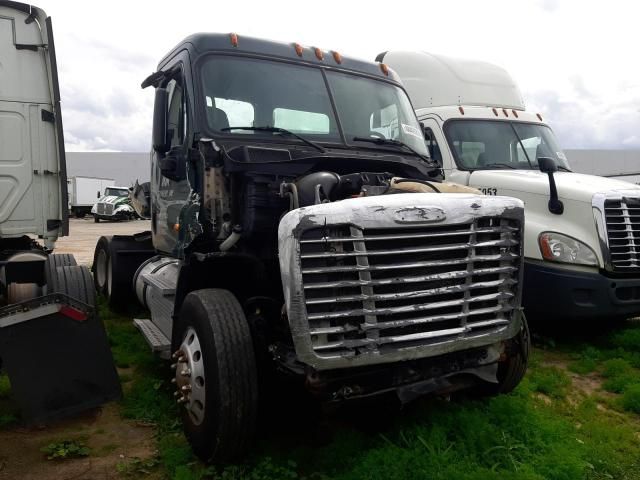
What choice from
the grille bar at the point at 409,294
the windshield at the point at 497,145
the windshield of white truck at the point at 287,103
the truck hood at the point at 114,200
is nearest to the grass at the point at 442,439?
the grille bar at the point at 409,294

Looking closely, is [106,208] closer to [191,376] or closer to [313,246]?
[191,376]

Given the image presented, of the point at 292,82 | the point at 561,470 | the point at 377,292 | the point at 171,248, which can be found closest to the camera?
the point at 377,292

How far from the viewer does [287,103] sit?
4.08m

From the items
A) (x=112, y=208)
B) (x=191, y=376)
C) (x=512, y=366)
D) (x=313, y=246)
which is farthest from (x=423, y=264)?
(x=112, y=208)

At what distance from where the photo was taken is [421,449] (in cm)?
328

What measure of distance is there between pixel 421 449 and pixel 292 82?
107 inches

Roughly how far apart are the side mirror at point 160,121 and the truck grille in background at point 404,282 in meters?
1.93

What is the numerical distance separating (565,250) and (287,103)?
3.16 m

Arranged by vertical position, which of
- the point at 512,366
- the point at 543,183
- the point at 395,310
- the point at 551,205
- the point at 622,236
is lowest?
the point at 512,366

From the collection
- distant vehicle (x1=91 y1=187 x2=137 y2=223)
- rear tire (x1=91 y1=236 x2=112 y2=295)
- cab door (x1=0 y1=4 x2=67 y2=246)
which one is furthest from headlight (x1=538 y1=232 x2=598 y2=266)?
distant vehicle (x1=91 y1=187 x2=137 y2=223)

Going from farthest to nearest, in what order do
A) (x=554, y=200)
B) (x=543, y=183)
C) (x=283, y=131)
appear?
(x=543, y=183), (x=554, y=200), (x=283, y=131)

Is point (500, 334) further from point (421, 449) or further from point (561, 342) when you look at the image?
point (561, 342)

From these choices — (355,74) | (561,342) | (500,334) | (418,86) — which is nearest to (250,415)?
(500,334)

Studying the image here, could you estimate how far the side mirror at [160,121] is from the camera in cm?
402
